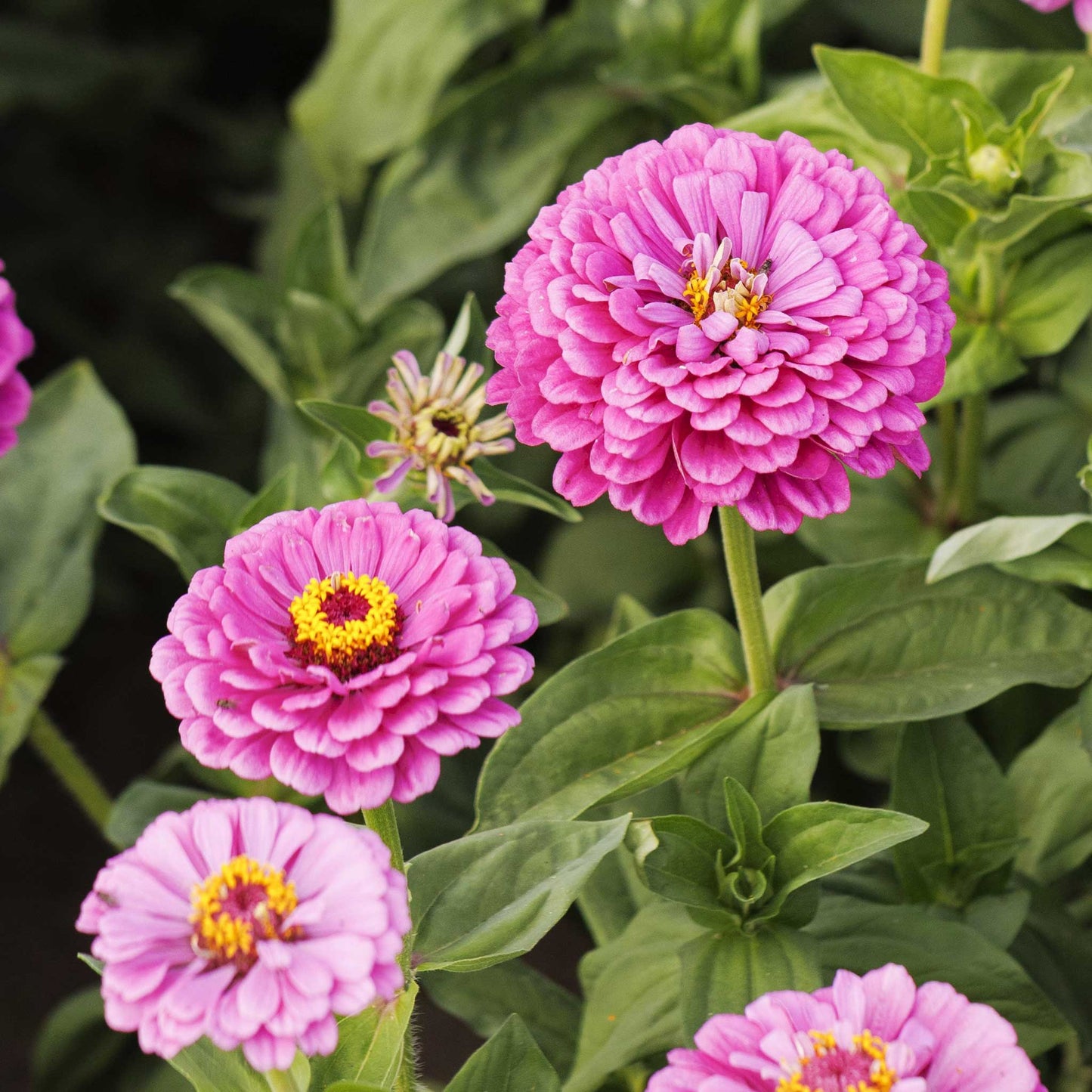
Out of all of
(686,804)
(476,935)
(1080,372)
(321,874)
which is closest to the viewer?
(321,874)

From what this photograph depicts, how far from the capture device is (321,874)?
1.60 ft

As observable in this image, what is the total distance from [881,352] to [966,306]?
35 cm

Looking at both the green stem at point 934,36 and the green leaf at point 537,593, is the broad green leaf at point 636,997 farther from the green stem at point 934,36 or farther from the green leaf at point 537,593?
the green stem at point 934,36

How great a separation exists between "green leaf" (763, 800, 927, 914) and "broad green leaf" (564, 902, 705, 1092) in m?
0.07

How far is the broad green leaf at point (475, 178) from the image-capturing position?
3.47 feet

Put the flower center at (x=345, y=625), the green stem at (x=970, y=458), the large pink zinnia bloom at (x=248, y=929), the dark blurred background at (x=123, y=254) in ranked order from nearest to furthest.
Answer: the large pink zinnia bloom at (x=248, y=929) < the flower center at (x=345, y=625) < the green stem at (x=970, y=458) < the dark blurred background at (x=123, y=254)

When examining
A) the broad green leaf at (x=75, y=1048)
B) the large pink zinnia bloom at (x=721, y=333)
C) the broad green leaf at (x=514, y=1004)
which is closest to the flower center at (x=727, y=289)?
the large pink zinnia bloom at (x=721, y=333)

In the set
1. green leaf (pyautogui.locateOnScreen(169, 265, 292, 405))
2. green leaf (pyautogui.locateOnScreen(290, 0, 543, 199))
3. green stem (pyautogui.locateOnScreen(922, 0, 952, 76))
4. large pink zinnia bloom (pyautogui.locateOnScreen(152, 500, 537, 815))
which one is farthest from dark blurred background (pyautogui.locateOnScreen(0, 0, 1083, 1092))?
large pink zinnia bloom (pyautogui.locateOnScreen(152, 500, 537, 815))

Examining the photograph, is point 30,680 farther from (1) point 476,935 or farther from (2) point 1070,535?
(2) point 1070,535

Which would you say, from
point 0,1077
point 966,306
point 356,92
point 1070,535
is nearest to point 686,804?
point 1070,535

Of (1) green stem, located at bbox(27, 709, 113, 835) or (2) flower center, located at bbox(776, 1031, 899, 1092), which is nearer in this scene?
(2) flower center, located at bbox(776, 1031, 899, 1092)

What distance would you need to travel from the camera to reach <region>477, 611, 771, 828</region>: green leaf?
70 cm

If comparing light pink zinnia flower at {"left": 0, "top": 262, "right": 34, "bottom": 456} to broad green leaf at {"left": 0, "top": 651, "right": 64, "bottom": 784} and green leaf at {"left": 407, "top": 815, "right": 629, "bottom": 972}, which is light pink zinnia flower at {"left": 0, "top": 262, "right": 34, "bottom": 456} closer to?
broad green leaf at {"left": 0, "top": 651, "right": 64, "bottom": 784}

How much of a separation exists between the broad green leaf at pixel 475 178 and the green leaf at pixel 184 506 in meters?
0.24
